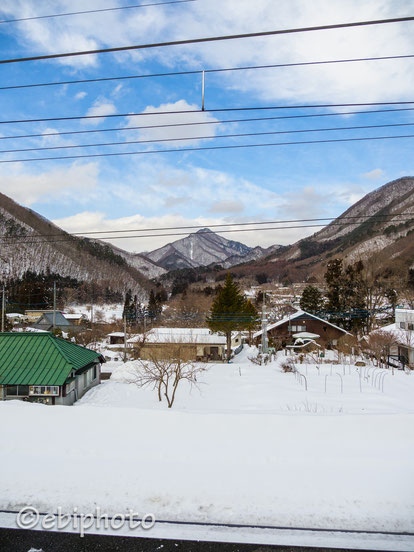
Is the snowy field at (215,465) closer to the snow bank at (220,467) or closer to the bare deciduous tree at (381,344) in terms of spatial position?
the snow bank at (220,467)

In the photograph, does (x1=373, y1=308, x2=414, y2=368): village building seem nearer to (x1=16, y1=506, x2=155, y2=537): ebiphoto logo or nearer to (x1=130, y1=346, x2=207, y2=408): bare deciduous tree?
(x1=130, y1=346, x2=207, y2=408): bare deciduous tree

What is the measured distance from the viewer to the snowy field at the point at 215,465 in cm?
375

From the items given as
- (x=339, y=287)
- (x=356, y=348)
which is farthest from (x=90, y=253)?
(x=356, y=348)

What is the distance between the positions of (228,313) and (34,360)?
2368cm

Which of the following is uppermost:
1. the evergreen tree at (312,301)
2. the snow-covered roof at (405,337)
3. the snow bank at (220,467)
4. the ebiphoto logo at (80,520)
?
the evergreen tree at (312,301)

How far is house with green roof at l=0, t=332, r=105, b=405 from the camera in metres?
13.2

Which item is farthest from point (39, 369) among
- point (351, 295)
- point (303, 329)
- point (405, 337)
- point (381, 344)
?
point (351, 295)

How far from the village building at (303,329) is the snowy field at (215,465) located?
34502 millimetres

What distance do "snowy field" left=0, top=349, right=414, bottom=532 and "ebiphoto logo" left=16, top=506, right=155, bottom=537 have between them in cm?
9

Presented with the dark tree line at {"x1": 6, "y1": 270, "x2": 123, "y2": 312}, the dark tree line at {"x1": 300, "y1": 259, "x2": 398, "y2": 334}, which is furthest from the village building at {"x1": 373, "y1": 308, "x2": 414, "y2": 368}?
the dark tree line at {"x1": 6, "y1": 270, "x2": 123, "y2": 312}

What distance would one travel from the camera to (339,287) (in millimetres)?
45062

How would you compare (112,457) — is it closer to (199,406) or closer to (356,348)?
(199,406)

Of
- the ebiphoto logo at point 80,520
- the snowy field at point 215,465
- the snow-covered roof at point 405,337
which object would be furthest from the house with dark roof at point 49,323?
the ebiphoto logo at point 80,520

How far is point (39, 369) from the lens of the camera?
45.5ft
